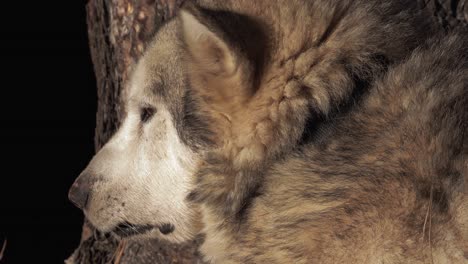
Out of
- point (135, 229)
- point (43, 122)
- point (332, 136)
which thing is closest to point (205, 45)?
point (332, 136)

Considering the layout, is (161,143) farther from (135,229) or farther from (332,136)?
(332,136)

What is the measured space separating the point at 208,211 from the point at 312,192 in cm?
63

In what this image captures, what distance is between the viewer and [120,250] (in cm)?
466

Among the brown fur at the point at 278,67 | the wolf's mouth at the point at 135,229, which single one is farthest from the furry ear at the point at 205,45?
the wolf's mouth at the point at 135,229

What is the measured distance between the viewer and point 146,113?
11.1ft

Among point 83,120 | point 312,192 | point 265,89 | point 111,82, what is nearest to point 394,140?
point 312,192

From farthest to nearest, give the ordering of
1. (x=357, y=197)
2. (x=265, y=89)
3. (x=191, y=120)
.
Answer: (x=191, y=120)
(x=265, y=89)
(x=357, y=197)

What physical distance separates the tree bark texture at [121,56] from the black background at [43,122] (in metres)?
1.25

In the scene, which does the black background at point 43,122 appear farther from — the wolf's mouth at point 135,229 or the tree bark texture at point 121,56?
the wolf's mouth at point 135,229

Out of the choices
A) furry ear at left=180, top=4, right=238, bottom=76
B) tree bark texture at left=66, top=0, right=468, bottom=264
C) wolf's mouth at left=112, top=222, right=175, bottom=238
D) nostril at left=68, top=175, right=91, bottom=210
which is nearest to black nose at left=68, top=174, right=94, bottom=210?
nostril at left=68, top=175, right=91, bottom=210

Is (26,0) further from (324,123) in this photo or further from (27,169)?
(324,123)

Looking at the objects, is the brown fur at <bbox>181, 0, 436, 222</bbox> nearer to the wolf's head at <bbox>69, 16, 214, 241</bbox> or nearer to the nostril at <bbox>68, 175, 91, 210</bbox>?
the wolf's head at <bbox>69, 16, 214, 241</bbox>

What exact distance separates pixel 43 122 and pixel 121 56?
79.2 inches

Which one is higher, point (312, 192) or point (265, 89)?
point (265, 89)
